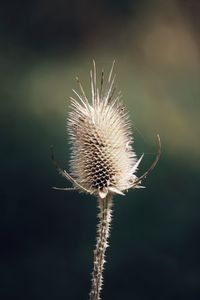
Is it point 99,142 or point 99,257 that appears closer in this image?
point 99,257

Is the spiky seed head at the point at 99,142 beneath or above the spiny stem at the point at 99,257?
above

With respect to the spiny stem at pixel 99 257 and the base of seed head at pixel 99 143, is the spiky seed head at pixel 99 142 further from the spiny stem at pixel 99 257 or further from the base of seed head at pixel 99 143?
the spiny stem at pixel 99 257

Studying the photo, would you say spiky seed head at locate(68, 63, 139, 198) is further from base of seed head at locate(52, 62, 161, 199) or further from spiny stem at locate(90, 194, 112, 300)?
spiny stem at locate(90, 194, 112, 300)

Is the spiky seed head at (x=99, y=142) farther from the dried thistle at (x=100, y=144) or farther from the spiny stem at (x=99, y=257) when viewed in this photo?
the spiny stem at (x=99, y=257)

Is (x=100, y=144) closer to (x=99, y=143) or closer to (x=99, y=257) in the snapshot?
(x=99, y=143)

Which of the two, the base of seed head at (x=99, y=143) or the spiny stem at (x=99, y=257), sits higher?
the base of seed head at (x=99, y=143)

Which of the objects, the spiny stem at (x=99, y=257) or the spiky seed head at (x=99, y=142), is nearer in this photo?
the spiny stem at (x=99, y=257)


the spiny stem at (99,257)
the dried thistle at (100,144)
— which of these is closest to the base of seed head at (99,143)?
the dried thistle at (100,144)

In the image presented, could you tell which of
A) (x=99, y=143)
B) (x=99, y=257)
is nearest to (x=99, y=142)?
(x=99, y=143)
